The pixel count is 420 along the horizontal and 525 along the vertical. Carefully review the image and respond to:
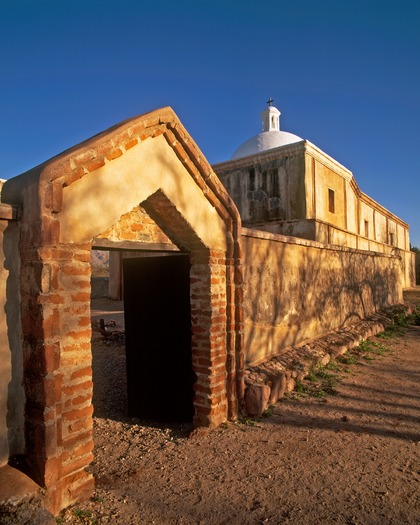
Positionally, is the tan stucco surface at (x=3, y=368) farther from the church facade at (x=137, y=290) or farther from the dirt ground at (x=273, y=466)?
the dirt ground at (x=273, y=466)

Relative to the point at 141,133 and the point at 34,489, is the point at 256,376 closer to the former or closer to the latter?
the point at 34,489

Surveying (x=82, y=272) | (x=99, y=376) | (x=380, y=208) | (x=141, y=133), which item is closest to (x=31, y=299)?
(x=82, y=272)

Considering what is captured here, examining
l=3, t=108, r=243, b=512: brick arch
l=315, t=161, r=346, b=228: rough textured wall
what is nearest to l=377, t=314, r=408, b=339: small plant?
l=315, t=161, r=346, b=228: rough textured wall

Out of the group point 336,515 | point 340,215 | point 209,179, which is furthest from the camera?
point 340,215

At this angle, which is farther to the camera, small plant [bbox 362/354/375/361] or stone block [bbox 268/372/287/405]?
small plant [bbox 362/354/375/361]

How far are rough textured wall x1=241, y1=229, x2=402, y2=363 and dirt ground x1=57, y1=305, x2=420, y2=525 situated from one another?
142 cm

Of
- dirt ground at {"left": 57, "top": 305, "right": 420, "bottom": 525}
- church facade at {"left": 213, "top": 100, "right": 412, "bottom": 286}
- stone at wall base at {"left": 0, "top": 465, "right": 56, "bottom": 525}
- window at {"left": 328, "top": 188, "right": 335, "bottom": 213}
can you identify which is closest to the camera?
stone at wall base at {"left": 0, "top": 465, "right": 56, "bottom": 525}

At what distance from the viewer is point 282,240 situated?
748 cm

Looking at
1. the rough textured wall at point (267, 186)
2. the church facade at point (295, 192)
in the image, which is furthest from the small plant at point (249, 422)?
the rough textured wall at point (267, 186)

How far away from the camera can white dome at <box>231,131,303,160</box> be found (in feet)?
66.5

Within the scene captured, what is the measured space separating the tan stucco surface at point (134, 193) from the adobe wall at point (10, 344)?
436 millimetres

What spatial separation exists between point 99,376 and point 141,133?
210 inches

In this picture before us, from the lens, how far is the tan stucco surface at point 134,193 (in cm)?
324

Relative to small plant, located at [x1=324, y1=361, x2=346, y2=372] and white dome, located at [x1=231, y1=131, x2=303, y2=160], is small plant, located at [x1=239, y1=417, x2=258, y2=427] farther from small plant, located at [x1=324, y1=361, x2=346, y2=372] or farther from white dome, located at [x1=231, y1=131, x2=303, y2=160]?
white dome, located at [x1=231, y1=131, x2=303, y2=160]
